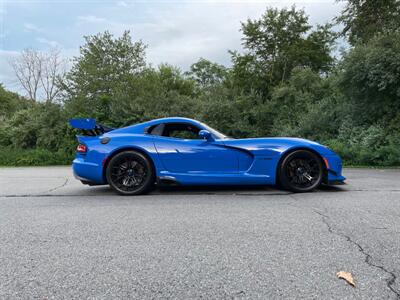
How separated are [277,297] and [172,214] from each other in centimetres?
229

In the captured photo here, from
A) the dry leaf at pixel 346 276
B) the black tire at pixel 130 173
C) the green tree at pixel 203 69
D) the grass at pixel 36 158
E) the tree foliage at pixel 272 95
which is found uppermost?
the green tree at pixel 203 69

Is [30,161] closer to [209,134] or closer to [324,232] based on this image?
[209,134]

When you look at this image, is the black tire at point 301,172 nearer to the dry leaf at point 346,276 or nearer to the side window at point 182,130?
the side window at point 182,130

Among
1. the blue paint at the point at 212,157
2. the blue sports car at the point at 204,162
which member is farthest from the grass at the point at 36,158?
the blue paint at the point at 212,157

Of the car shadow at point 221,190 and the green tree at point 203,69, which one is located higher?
the green tree at point 203,69

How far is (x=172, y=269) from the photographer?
2.50 metres

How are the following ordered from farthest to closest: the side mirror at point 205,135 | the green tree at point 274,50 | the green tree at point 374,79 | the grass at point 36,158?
1. the green tree at point 274,50
2. the grass at point 36,158
3. the green tree at point 374,79
4. the side mirror at point 205,135

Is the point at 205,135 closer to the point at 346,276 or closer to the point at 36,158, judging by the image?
the point at 346,276

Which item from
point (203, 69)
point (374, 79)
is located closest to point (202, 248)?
point (374, 79)

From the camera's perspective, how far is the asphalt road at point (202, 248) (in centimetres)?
220

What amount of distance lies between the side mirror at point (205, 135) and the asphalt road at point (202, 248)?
105 centimetres

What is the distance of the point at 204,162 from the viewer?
557 centimetres

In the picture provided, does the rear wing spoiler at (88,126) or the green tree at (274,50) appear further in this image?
the green tree at (274,50)

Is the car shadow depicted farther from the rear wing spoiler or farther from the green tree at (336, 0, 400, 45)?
the green tree at (336, 0, 400, 45)
